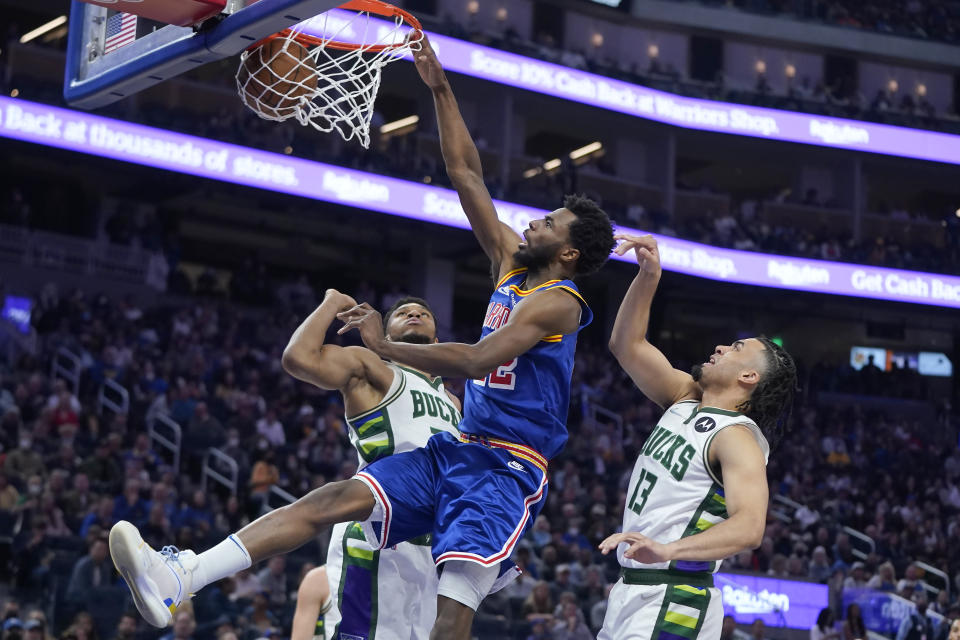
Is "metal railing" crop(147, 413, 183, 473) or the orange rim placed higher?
the orange rim

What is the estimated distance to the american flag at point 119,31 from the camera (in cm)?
539

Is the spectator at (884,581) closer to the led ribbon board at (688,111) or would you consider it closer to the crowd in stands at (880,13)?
the led ribbon board at (688,111)

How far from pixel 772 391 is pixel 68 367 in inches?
507

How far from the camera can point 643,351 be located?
16.4 feet

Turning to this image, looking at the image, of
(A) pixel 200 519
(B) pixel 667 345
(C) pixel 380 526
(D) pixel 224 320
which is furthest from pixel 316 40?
(B) pixel 667 345

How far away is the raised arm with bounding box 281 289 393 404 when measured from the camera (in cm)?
495

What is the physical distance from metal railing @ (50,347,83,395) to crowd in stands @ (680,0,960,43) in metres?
18.9

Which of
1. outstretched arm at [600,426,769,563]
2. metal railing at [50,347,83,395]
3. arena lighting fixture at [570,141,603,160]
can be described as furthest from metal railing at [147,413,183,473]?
arena lighting fixture at [570,141,603,160]

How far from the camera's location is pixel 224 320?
61.6 ft

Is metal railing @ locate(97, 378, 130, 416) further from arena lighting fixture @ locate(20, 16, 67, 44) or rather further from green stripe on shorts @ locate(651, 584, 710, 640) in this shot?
green stripe on shorts @ locate(651, 584, 710, 640)

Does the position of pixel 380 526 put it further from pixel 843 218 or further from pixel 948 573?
pixel 843 218

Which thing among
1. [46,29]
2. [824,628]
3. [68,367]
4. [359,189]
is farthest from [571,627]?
[46,29]

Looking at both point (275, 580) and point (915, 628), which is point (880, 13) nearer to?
point (915, 628)

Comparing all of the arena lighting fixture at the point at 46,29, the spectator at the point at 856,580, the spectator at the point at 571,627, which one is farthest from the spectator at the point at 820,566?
the arena lighting fixture at the point at 46,29
